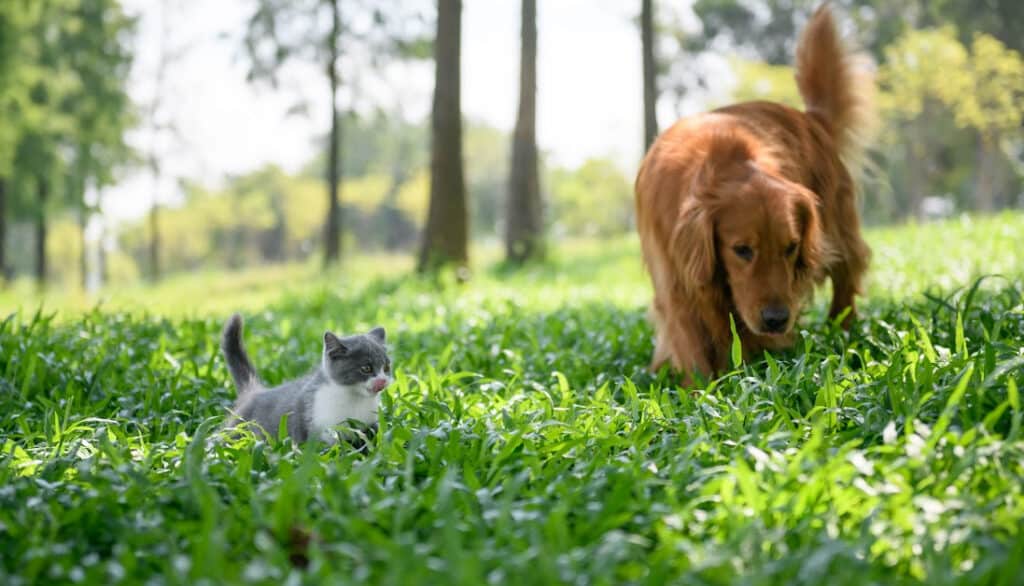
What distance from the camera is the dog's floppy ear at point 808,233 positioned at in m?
3.62

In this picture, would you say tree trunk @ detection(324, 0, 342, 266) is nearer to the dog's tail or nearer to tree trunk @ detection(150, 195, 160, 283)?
tree trunk @ detection(150, 195, 160, 283)

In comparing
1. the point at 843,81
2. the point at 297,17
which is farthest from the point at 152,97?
the point at 843,81

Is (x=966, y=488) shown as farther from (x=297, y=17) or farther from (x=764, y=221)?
(x=297, y=17)

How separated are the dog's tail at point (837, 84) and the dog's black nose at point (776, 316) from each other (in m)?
1.88

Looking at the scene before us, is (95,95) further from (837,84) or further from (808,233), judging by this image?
(808,233)

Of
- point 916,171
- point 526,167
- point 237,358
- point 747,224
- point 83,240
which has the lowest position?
point 237,358

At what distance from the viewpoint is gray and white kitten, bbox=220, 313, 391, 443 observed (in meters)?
3.10

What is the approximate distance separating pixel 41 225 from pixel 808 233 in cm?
2090

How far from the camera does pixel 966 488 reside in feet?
6.88

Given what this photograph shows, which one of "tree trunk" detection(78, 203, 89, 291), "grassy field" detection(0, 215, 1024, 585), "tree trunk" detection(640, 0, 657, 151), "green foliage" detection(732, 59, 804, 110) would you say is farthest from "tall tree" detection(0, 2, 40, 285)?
"green foliage" detection(732, 59, 804, 110)

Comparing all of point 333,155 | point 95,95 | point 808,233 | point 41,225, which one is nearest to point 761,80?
point 333,155

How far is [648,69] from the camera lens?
44.0ft

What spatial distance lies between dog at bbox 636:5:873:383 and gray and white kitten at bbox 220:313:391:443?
1371 mm

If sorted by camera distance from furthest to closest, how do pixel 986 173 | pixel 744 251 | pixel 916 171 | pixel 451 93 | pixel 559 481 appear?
pixel 916 171 < pixel 986 173 < pixel 451 93 < pixel 744 251 < pixel 559 481
